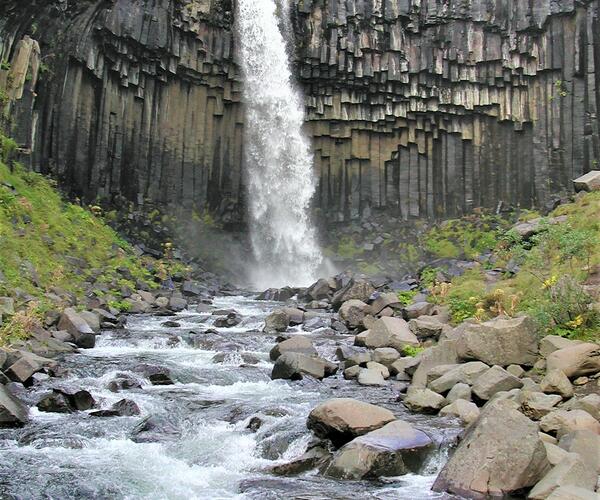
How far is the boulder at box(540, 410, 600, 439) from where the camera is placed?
7930 millimetres

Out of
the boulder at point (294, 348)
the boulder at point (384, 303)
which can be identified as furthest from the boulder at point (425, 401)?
the boulder at point (384, 303)

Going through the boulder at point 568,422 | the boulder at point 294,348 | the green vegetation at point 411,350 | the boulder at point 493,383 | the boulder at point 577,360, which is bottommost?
the green vegetation at point 411,350

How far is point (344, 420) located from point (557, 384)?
3.46 m

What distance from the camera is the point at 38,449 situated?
810 centimetres

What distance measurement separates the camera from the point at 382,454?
24.8 feet

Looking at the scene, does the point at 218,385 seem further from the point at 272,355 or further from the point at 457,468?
the point at 457,468

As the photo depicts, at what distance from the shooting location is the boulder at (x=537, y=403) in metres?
8.91

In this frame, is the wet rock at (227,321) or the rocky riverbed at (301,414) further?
the wet rock at (227,321)

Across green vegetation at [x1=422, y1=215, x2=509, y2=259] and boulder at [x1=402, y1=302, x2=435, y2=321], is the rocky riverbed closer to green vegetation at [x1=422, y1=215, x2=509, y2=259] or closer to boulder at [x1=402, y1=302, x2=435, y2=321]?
boulder at [x1=402, y1=302, x2=435, y2=321]

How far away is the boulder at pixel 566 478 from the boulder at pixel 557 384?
9.86ft

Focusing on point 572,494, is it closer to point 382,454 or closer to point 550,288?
point 382,454

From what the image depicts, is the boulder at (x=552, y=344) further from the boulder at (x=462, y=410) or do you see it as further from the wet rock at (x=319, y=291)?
the wet rock at (x=319, y=291)

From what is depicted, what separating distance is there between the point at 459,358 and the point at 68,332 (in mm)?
8435

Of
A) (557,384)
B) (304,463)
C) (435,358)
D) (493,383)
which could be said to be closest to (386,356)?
(435,358)
